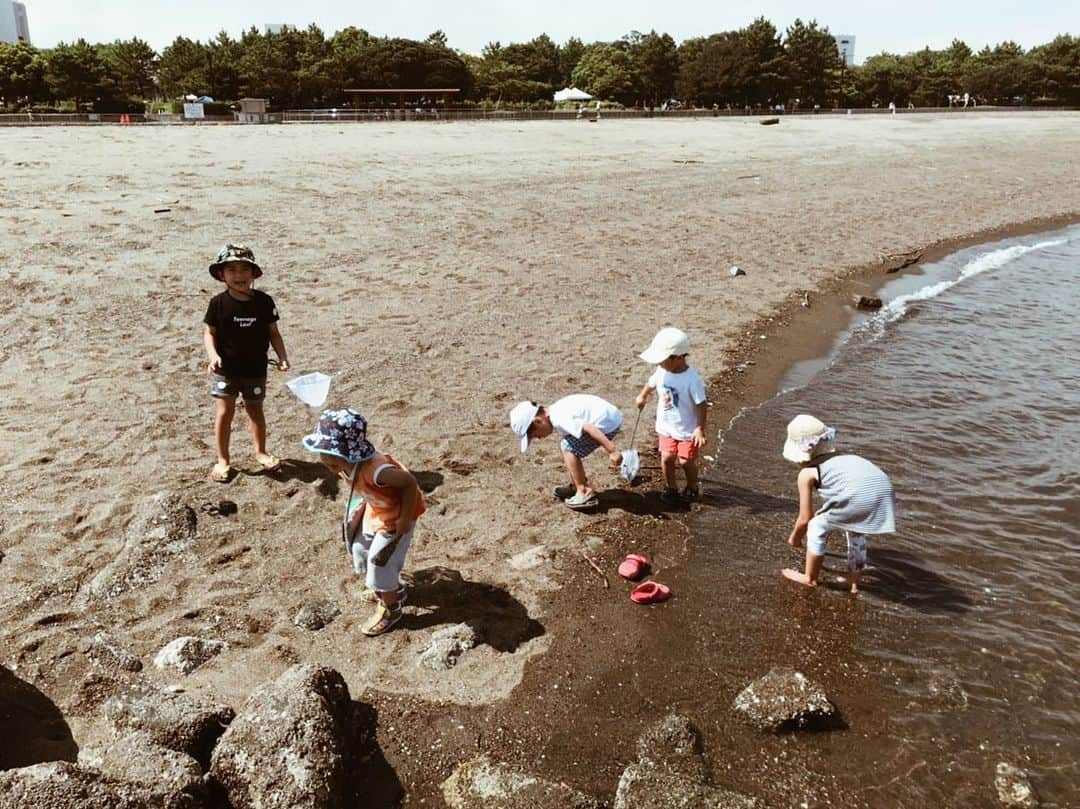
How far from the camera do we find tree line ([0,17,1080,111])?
5628 cm

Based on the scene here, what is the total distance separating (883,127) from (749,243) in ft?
107

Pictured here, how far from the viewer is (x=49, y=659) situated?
413 cm

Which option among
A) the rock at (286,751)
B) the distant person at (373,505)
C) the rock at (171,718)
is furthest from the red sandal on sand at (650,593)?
the rock at (171,718)

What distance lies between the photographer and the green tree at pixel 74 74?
52938mm

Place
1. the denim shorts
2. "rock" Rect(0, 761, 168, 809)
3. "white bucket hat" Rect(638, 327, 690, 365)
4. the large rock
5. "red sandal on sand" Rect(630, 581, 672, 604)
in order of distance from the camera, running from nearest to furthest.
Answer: "rock" Rect(0, 761, 168, 809) < the large rock < "red sandal on sand" Rect(630, 581, 672, 604) < "white bucket hat" Rect(638, 327, 690, 365) < the denim shorts

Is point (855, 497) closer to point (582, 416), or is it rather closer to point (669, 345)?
point (669, 345)

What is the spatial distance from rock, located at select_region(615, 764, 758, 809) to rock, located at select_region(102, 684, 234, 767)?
6.16 feet

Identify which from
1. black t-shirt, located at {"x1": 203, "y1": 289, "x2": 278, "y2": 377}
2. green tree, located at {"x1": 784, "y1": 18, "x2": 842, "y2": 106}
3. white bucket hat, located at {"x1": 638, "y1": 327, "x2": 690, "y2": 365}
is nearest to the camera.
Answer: white bucket hat, located at {"x1": 638, "y1": 327, "x2": 690, "y2": 365}

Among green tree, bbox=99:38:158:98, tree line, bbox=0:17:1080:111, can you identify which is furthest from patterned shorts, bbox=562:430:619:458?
green tree, bbox=99:38:158:98

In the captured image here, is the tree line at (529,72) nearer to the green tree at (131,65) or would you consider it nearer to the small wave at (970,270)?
the green tree at (131,65)

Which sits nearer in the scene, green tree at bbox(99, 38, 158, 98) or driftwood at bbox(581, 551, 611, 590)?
driftwood at bbox(581, 551, 611, 590)

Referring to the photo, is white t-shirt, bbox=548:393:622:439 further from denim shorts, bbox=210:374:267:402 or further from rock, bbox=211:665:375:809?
rock, bbox=211:665:375:809

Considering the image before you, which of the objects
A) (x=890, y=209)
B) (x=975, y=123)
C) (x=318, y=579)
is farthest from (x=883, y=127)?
(x=318, y=579)

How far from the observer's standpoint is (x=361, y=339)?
903 cm
